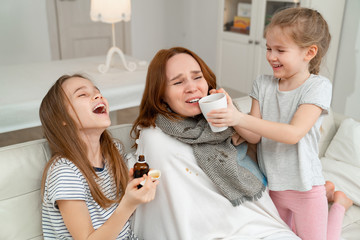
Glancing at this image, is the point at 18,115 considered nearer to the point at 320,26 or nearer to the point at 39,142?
the point at 39,142

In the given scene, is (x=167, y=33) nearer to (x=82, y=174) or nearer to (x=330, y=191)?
(x=330, y=191)

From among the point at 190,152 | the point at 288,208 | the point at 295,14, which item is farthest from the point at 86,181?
the point at 295,14

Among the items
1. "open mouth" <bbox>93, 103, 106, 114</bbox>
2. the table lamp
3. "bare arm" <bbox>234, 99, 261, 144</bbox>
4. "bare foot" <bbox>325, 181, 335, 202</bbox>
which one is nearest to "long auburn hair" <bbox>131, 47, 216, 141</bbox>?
"open mouth" <bbox>93, 103, 106, 114</bbox>

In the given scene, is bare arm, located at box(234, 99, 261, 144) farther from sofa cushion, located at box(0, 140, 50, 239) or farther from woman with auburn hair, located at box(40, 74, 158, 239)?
sofa cushion, located at box(0, 140, 50, 239)

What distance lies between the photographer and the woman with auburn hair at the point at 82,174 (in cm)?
106

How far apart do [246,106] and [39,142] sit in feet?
3.39

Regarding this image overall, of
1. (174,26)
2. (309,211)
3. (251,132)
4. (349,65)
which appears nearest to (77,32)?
(174,26)

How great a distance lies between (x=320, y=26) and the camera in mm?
1229

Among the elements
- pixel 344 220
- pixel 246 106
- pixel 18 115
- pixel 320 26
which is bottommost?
pixel 344 220

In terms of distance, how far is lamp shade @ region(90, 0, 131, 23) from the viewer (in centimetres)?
271

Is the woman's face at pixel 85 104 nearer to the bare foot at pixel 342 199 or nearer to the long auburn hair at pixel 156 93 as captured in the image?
the long auburn hair at pixel 156 93

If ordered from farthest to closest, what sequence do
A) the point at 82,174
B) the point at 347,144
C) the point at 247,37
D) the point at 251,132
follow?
the point at 247,37
the point at 347,144
the point at 251,132
the point at 82,174

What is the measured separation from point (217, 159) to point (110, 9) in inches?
74.0

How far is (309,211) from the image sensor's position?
1.31 m
